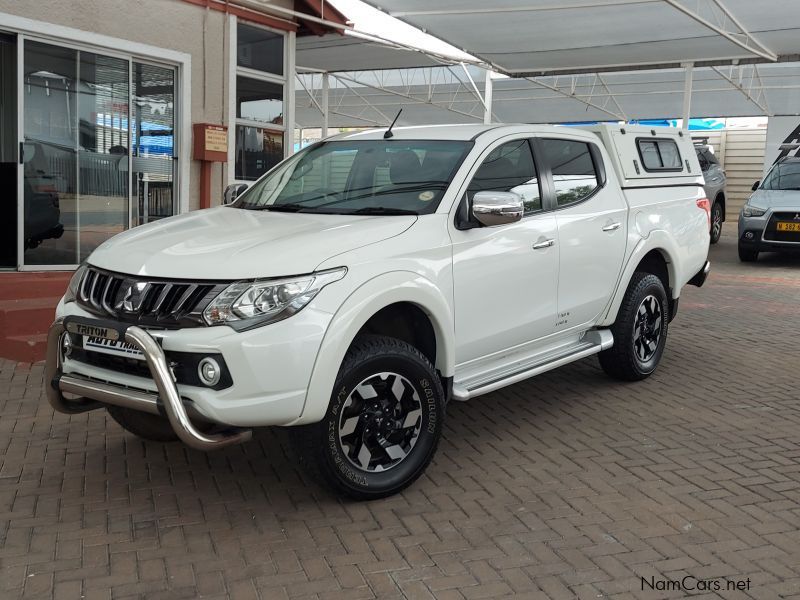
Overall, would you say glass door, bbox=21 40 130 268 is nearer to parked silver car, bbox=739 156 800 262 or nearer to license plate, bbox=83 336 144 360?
license plate, bbox=83 336 144 360

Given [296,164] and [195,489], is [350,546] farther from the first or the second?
[296,164]

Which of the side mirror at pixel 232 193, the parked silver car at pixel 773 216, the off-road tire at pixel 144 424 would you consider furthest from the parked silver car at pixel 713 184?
the off-road tire at pixel 144 424

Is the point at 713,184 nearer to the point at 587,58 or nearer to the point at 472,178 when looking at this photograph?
the point at 587,58

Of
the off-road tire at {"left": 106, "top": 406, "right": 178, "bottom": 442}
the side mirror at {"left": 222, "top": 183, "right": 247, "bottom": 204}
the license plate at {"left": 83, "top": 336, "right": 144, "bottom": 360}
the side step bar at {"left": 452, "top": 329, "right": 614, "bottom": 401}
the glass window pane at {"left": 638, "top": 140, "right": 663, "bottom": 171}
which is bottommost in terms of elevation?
the off-road tire at {"left": 106, "top": 406, "right": 178, "bottom": 442}

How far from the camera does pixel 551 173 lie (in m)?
5.30

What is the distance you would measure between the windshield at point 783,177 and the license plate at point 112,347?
1388 centimetres

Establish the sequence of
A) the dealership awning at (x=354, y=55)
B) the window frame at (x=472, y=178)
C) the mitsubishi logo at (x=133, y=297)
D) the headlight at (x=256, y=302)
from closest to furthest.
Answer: the headlight at (x=256, y=302) < the mitsubishi logo at (x=133, y=297) < the window frame at (x=472, y=178) < the dealership awning at (x=354, y=55)

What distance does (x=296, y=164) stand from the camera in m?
5.42

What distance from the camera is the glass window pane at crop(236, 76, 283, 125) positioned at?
10438mm

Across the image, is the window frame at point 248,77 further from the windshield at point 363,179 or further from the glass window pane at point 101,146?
the windshield at point 363,179

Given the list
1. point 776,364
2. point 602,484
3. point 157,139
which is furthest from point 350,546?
point 157,139

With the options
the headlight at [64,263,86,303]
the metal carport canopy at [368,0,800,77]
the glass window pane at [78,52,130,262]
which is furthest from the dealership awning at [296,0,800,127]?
the headlight at [64,263,86,303]

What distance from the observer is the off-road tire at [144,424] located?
4.58 m

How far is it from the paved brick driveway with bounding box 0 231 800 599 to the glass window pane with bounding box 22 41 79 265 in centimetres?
293
